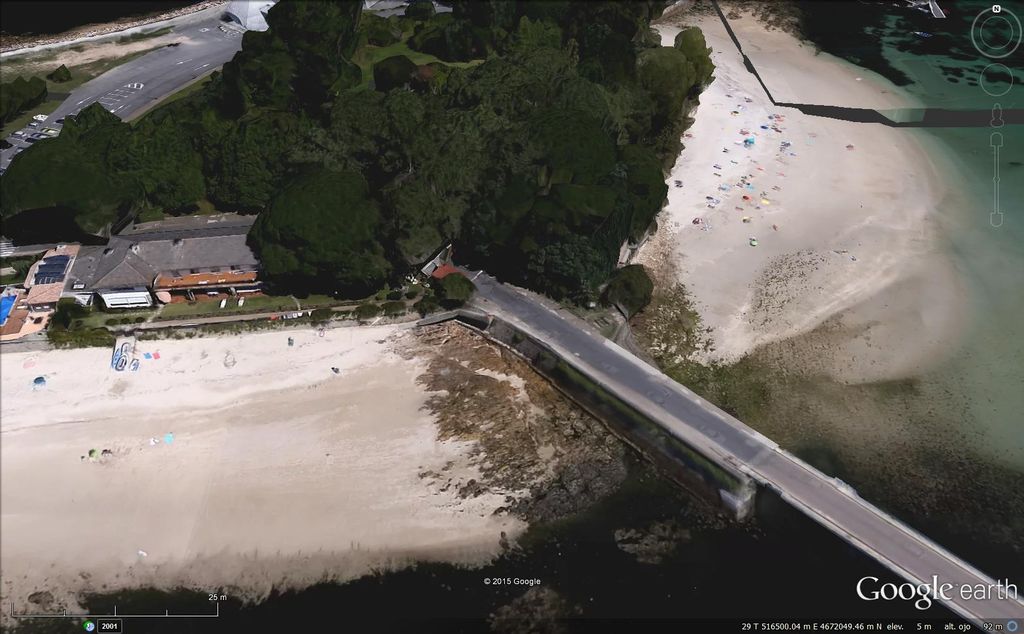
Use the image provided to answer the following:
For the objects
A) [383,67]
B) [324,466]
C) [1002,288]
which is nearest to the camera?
[324,466]

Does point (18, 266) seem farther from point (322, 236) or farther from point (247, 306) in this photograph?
point (322, 236)

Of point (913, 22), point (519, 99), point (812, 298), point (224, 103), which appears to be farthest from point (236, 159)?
point (913, 22)


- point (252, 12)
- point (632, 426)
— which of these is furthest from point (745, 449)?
point (252, 12)

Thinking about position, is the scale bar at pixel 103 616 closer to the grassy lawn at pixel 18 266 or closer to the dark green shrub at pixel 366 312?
the dark green shrub at pixel 366 312

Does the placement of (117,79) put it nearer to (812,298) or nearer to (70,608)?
(70,608)

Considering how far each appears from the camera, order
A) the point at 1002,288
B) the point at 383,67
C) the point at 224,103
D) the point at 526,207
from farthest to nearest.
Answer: the point at 383,67 → the point at 224,103 → the point at 1002,288 → the point at 526,207

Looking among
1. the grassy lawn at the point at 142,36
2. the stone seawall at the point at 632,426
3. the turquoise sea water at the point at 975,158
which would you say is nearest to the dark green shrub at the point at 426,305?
the stone seawall at the point at 632,426
